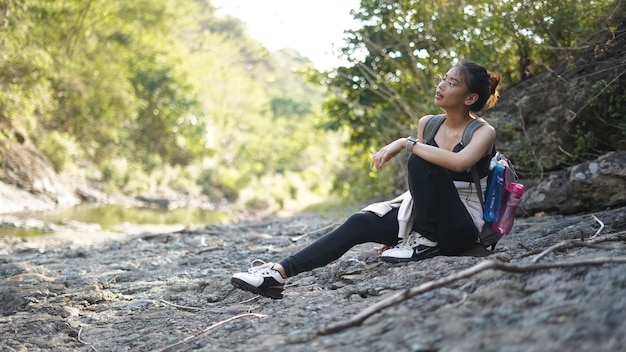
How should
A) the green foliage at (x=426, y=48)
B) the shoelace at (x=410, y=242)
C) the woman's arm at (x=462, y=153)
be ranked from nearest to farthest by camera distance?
the woman's arm at (x=462, y=153)
the shoelace at (x=410, y=242)
the green foliage at (x=426, y=48)

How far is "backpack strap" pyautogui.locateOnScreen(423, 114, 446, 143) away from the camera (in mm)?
3522

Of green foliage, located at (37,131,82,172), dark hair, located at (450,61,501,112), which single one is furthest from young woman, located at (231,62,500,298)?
green foliage, located at (37,131,82,172)

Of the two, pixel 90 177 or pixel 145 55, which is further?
pixel 145 55

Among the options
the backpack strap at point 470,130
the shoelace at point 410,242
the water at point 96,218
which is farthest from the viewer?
the water at point 96,218

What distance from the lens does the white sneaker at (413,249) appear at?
348 cm

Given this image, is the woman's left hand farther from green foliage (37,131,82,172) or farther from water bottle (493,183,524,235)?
green foliage (37,131,82,172)

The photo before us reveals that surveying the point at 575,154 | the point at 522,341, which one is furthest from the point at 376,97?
the point at 522,341

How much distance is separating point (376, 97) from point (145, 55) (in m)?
17.3

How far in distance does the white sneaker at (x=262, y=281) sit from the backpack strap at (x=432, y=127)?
47.8 inches

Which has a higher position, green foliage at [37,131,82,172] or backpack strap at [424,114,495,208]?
green foliage at [37,131,82,172]

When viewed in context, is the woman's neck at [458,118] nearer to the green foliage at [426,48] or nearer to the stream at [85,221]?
the green foliage at [426,48]

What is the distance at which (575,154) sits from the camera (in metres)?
5.91

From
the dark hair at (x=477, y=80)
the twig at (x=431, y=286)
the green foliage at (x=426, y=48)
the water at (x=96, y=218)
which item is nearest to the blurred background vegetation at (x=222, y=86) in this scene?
the green foliage at (x=426, y=48)

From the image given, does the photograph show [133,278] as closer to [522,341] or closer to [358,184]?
[522,341]
